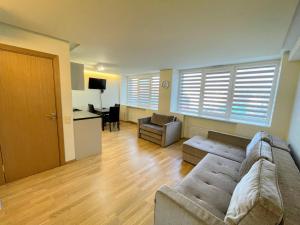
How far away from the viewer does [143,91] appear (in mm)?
5844

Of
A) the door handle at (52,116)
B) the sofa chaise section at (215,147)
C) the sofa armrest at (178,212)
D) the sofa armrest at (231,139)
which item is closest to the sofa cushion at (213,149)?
the sofa chaise section at (215,147)

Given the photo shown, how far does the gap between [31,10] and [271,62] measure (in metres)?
4.15

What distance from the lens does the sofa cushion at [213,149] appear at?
234cm

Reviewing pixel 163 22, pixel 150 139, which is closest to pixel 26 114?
pixel 163 22

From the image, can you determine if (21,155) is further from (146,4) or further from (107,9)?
(146,4)

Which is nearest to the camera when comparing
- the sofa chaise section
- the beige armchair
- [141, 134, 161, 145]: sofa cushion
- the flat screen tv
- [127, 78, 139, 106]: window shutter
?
the sofa chaise section

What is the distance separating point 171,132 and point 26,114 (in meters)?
3.09

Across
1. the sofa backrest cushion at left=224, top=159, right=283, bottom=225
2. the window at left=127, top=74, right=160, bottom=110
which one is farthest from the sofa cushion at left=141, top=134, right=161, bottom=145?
the sofa backrest cushion at left=224, top=159, right=283, bottom=225

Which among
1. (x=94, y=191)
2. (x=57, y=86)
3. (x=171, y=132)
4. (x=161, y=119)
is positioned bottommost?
(x=94, y=191)

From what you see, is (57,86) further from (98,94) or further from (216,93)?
(98,94)

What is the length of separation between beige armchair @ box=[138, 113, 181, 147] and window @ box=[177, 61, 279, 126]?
2.25 feet

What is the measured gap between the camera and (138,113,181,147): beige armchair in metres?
3.70

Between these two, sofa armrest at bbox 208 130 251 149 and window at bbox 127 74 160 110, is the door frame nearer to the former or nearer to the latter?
sofa armrest at bbox 208 130 251 149

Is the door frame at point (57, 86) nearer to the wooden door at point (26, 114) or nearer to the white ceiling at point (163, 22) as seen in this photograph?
the wooden door at point (26, 114)
